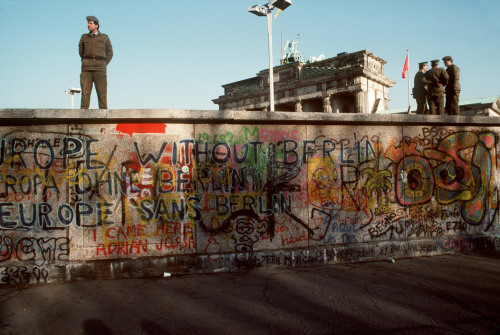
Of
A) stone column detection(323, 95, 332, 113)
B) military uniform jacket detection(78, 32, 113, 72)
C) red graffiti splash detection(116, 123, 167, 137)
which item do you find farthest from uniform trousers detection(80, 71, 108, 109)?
stone column detection(323, 95, 332, 113)

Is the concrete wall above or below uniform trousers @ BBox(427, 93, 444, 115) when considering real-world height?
below

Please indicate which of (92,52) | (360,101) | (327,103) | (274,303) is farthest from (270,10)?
(327,103)

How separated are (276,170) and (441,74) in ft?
18.8

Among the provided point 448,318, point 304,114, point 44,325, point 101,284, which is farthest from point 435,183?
point 44,325

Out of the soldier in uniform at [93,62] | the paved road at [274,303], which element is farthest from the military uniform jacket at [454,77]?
the soldier in uniform at [93,62]

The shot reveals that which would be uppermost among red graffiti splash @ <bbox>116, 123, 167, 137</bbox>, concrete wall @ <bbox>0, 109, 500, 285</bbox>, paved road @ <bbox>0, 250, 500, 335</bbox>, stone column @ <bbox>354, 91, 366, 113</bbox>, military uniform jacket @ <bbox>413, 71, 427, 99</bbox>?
stone column @ <bbox>354, 91, 366, 113</bbox>

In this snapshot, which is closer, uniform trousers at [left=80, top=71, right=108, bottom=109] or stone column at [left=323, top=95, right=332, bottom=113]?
uniform trousers at [left=80, top=71, right=108, bottom=109]

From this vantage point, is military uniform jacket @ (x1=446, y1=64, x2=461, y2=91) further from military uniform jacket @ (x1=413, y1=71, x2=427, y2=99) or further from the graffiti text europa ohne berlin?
the graffiti text europa ohne berlin

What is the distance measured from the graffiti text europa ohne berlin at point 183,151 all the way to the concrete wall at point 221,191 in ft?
0.06

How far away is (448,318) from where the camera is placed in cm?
374

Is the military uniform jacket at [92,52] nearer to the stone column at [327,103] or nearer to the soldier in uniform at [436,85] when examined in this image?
the soldier in uniform at [436,85]

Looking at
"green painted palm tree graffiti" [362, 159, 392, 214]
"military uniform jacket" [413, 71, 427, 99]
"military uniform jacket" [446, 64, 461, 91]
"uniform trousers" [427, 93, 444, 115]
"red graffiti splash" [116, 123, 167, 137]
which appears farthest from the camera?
"military uniform jacket" [413, 71, 427, 99]

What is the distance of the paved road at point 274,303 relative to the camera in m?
3.60

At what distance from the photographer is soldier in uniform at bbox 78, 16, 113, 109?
6.43 metres
